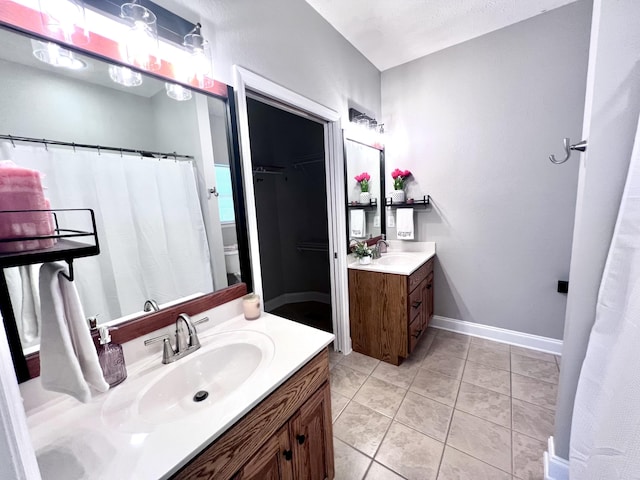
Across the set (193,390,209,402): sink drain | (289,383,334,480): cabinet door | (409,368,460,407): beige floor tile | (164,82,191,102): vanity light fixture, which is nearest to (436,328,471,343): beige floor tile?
(409,368,460,407): beige floor tile

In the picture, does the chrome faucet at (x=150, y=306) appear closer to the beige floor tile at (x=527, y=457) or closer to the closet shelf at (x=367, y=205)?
the closet shelf at (x=367, y=205)

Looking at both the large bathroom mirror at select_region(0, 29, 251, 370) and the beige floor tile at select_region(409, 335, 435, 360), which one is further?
the beige floor tile at select_region(409, 335, 435, 360)

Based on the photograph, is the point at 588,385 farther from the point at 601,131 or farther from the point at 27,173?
the point at 27,173

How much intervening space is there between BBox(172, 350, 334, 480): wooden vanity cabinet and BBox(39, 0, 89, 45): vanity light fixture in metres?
1.30

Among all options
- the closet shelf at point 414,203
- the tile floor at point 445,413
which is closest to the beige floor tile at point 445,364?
the tile floor at point 445,413

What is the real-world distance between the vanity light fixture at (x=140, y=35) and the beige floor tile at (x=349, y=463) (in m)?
2.03

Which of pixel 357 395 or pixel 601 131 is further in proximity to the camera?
pixel 357 395

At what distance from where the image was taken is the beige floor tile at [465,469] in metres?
1.27

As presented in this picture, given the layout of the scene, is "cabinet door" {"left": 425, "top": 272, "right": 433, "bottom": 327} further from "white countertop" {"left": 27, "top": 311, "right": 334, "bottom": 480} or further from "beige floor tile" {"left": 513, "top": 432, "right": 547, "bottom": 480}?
"white countertop" {"left": 27, "top": 311, "right": 334, "bottom": 480}

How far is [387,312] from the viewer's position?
2070mm

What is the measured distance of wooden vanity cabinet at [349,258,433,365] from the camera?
2004mm

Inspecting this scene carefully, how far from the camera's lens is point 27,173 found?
1.86ft

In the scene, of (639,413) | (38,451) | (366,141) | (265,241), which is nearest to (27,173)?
(38,451)

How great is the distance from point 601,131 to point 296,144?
2.68 metres
